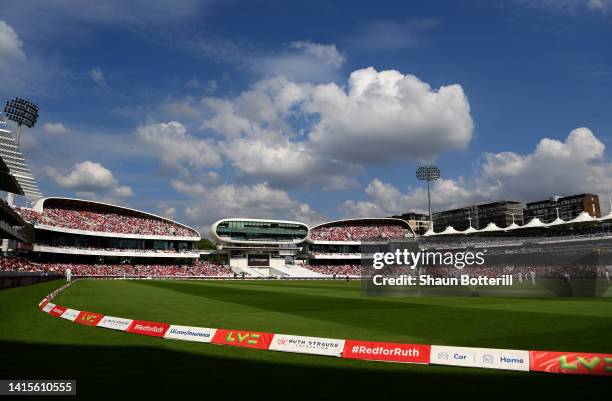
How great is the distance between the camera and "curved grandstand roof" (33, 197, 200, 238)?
85637mm

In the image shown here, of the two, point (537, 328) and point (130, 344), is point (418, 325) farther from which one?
point (130, 344)

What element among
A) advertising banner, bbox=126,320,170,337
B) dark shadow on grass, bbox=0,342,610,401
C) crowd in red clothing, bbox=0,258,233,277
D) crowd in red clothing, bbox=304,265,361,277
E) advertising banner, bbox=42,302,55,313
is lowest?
dark shadow on grass, bbox=0,342,610,401

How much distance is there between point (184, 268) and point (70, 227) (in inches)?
961

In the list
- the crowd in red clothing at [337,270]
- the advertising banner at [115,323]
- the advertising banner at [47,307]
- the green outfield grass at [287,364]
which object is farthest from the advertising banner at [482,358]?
the crowd in red clothing at [337,270]

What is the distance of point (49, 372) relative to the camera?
8695 mm

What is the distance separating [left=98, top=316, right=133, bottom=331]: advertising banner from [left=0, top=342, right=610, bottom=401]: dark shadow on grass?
12.7 ft

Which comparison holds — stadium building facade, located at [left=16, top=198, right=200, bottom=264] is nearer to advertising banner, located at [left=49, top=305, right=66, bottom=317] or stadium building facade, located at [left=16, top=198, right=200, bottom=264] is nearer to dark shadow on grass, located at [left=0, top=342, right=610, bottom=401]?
advertising banner, located at [left=49, top=305, right=66, bottom=317]

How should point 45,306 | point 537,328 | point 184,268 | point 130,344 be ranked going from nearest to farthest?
point 130,344 → point 537,328 → point 45,306 → point 184,268

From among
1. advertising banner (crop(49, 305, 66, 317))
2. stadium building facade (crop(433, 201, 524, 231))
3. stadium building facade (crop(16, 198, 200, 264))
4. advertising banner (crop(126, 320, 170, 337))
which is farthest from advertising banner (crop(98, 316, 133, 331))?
stadium building facade (crop(433, 201, 524, 231))

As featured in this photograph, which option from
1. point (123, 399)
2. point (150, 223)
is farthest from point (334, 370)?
point (150, 223)

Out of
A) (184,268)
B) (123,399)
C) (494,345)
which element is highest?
(184,268)

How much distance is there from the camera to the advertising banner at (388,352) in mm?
9898

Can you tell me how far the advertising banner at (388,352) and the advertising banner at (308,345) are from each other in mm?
251

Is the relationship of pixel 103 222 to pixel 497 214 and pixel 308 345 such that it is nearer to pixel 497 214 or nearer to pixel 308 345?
pixel 308 345
